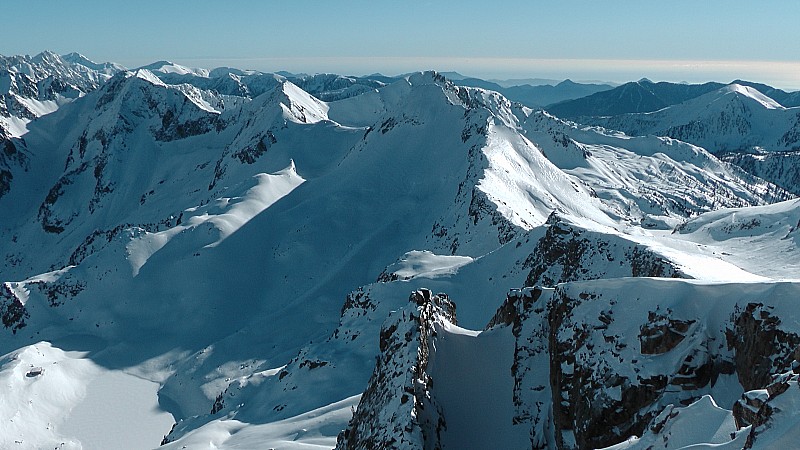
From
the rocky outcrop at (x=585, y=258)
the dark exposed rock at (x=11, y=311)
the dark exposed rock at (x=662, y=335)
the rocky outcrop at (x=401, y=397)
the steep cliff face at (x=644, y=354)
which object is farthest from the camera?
the dark exposed rock at (x=11, y=311)

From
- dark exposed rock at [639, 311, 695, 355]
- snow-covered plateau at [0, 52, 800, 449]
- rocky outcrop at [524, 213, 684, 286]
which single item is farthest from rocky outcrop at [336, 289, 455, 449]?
rocky outcrop at [524, 213, 684, 286]

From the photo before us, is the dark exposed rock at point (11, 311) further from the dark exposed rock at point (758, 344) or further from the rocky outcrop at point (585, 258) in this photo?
the dark exposed rock at point (758, 344)

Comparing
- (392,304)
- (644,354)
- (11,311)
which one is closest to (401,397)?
(644,354)

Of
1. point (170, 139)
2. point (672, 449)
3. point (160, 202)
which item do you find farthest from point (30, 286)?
point (170, 139)

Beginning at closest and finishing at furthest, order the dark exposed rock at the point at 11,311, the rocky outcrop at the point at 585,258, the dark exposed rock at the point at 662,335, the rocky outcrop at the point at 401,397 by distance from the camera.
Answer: the rocky outcrop at the point at 401,397
the dark exposed rock at the point at 662,335
the rocky outcrop at the point at 585,258
the dark exposed rock at the point at 11,311

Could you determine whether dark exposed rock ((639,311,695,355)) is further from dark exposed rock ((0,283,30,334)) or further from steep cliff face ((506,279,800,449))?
dark exposed rock ((0,283,30,334))

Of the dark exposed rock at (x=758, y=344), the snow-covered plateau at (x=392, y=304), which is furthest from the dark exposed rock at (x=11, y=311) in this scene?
the dark exposed rock at (x=758, y=344)
